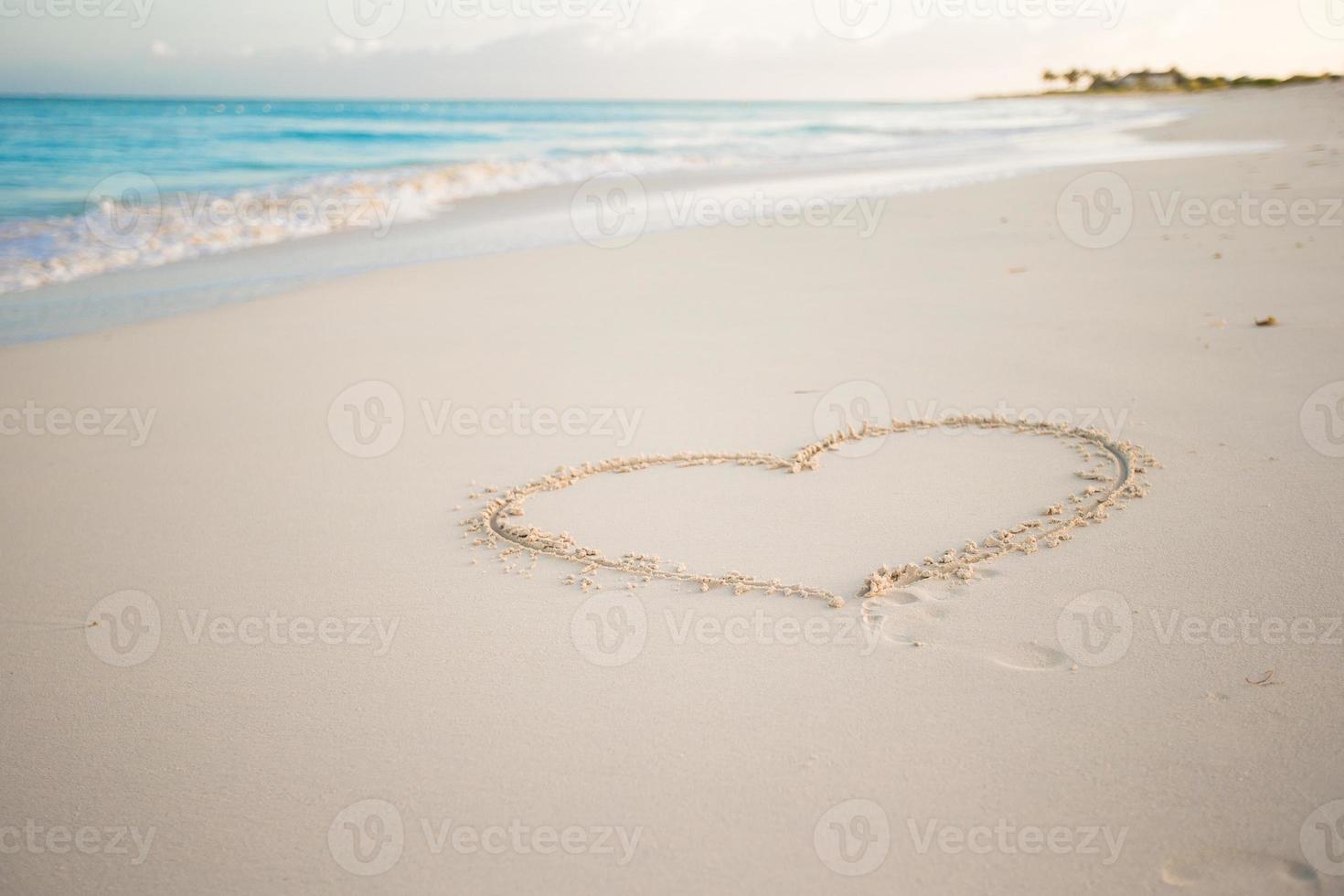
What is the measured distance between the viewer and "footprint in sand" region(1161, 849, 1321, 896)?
5.41ft

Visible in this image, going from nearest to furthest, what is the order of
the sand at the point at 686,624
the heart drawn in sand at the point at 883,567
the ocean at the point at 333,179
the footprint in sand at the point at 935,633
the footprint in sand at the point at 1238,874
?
1. the footprint in sand at the point at 1238,874
2. the sand at the point at 686,624
3. the footprint in sand at the point at 935,633
4. the heart drawn in sand at the point at 883,567
5. the ocean at the point at 333,179

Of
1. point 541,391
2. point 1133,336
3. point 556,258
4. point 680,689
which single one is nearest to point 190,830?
point 680,689

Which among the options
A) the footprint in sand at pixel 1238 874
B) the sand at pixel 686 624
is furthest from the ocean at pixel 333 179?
the footprint in sand at pixel 1238 874

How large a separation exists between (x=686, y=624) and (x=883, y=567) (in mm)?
669

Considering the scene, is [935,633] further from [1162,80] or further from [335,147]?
[1162,80]

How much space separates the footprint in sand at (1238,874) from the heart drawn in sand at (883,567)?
3.55 feet

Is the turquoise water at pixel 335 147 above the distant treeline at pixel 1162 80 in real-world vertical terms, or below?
below

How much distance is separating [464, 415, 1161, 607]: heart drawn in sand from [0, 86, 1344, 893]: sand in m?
0.05

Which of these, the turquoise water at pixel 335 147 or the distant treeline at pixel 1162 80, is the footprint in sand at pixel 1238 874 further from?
the distant treeline at pixel 1162 80

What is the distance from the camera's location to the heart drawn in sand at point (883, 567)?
275cm

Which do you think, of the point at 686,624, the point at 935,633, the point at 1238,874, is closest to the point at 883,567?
the point at 935,633

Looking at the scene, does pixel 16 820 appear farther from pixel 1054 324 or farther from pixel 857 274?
pixel 857 274

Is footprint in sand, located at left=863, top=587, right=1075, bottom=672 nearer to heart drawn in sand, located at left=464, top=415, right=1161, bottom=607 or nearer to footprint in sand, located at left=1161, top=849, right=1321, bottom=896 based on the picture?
heart drawn in sand, located at left=464, top=415, right=1161, bottom=607

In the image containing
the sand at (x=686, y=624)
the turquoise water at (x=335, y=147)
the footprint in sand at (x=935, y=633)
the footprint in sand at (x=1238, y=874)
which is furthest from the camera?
the turquoise water at (x=335, y=147)
